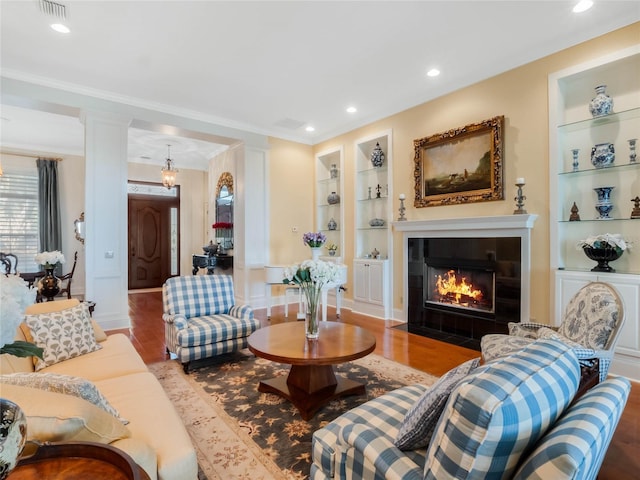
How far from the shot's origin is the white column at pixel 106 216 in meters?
4.41

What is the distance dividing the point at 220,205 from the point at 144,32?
4.54m

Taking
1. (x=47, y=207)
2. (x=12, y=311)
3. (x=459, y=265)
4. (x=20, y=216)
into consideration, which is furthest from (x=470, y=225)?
(x=20, y=216)

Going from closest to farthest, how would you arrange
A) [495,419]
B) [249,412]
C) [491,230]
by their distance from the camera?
[495,419]
[249,412]
[491,230]

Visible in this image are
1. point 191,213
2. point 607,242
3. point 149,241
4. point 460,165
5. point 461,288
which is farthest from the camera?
point 191,213

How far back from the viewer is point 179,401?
8.37 ft

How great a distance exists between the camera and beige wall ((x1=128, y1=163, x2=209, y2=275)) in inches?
338

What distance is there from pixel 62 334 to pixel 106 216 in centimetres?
265

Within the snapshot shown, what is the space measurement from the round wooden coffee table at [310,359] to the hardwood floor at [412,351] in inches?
39.6

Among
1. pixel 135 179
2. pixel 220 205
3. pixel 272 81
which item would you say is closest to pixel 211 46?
pixel 272 81

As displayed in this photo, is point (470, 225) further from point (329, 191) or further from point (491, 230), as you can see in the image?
point (329, 191)

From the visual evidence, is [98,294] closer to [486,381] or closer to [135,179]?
Answer: [135,179]

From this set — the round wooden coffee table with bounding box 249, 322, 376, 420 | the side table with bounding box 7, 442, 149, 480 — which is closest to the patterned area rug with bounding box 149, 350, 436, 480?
the round wooden coffee table with bounding box 249, 322, 376, 420

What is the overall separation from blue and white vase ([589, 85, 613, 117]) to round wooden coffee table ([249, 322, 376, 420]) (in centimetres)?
308

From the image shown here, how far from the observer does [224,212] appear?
7.34 metres
